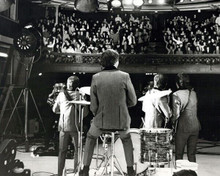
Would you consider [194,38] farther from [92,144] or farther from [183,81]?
[92,144]

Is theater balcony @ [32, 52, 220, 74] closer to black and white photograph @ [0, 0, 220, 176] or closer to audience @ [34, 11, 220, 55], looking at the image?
black and white photograph @ [0, 0, 220, 176]

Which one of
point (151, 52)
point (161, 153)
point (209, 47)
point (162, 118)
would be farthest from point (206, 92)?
point (161, 153)

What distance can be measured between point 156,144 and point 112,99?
1451mm

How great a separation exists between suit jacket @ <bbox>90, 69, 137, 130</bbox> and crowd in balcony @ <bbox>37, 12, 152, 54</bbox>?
8.14m

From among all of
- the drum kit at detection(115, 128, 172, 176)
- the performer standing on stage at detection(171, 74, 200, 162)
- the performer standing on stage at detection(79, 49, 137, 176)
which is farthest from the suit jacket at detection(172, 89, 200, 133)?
the performer standing on stage at detection(79, 49, 137, 176)

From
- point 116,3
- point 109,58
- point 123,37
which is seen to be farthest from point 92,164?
point 123,37

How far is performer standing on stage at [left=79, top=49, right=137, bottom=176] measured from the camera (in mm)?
3951

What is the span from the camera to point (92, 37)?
41.5 feet

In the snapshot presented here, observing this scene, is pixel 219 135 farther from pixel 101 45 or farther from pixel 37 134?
pixel 37 134

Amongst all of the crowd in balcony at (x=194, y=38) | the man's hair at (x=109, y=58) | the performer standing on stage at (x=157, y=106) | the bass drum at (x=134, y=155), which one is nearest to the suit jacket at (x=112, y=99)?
the man's hair at (x=109, y=58)

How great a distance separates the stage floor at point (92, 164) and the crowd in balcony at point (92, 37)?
183 inches

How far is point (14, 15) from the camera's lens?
11.9m

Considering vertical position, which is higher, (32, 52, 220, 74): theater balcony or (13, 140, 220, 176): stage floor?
(32, 52, 220, 74): theater balcony

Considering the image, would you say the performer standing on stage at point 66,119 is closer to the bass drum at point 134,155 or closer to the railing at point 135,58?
the bass drum at point 134,155
